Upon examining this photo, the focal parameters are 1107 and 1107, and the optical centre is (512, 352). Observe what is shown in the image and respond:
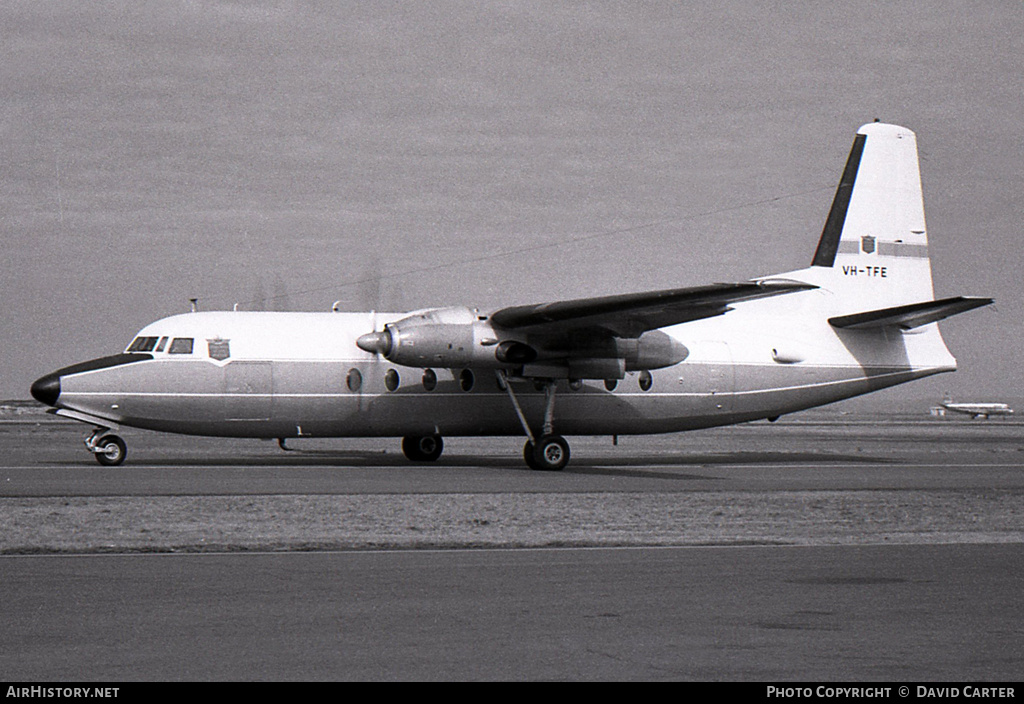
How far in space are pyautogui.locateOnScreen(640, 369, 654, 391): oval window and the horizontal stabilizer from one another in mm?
6241

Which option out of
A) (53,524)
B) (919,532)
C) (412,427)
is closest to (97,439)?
(412,427)

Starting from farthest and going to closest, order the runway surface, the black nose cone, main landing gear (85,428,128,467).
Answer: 1. main landing gear (85,428,128,467)
2. the black nose cone
3. the runway surface

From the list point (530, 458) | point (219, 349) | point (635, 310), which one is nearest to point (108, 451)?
point (219, 349)

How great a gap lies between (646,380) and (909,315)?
787cm

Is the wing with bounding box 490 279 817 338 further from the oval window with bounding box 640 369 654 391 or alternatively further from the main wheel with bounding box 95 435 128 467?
the main wheel with bounding box 95 435 128 467

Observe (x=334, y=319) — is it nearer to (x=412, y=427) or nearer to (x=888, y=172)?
(x=412, y=427)

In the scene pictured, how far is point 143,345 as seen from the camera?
27.8 meters

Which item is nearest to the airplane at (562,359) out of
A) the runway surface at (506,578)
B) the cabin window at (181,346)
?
the cabin window at (181,346)

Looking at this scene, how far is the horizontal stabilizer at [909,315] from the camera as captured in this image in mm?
30500

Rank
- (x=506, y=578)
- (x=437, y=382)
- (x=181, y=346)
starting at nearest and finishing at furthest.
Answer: (x=506, y=578) < (x=181, y=346) < (x=437, y=382)

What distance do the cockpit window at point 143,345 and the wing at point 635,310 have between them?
8521 millimetres

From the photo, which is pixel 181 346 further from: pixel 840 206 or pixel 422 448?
pixel 840 206

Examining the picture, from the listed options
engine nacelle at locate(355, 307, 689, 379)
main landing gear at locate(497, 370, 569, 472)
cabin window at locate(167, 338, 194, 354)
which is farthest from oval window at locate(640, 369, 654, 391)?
cabin window at locate(167, 338, 194, 354)

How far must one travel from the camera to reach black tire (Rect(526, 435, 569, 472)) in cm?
2838
